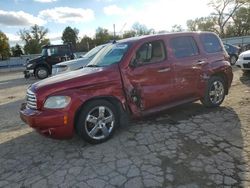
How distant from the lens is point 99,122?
4.94 m

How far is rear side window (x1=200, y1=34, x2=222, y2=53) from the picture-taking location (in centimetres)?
648

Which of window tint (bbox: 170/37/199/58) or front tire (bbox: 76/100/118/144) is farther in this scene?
window tint (bbox: 170/37/199/58)

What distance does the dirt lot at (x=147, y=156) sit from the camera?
3721mm

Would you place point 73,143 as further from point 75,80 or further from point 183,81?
point 183,81

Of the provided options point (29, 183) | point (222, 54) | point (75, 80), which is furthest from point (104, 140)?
point (222, 54)

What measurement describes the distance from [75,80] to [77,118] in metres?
0.64

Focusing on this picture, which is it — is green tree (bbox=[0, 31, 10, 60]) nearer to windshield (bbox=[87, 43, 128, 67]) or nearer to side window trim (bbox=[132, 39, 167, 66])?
windshield (bbox=[87, 43, 128, 67])

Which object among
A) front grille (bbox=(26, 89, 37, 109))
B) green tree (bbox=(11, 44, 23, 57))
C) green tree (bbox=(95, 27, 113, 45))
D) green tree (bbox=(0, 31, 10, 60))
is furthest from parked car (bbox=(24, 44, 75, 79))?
green tree (bbox=(11, 44, 23, 57))

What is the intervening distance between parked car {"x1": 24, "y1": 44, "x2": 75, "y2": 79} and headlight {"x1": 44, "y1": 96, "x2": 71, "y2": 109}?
1395cm

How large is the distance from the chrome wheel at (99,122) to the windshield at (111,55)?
1.02 meters

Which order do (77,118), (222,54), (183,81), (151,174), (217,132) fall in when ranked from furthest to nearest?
(222,54) < (183,81) < (217,132) < (77,118) < (151,174)

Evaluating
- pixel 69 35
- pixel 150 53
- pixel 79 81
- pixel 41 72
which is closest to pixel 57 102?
pixel 79 81

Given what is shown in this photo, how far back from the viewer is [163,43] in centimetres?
577

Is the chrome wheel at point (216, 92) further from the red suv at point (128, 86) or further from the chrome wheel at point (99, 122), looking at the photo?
the chrome wheel at point (99, 122)
